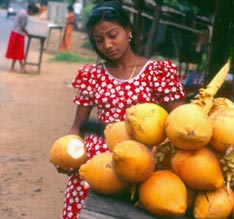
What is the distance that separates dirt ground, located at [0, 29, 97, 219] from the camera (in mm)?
4836

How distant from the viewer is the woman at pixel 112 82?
2.46m

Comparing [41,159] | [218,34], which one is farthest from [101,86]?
[218,34]

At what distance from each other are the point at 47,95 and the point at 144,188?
30.5 ft

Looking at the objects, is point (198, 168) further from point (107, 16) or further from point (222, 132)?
point (107, 16)

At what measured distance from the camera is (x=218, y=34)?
6609 mm

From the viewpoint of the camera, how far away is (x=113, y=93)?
2.53 meters

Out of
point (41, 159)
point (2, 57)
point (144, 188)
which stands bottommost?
point (2, 57)

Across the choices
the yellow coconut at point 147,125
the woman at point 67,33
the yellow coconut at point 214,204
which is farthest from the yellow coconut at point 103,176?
the woman at point 67,33

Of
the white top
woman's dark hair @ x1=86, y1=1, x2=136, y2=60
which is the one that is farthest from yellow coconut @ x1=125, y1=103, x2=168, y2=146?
the white top

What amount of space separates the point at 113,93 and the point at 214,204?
42.7 inches

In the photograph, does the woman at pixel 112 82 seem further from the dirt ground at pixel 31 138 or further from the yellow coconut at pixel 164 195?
the dirt ground at pixel 31 138

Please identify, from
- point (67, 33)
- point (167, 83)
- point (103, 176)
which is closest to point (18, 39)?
point (67, 33)

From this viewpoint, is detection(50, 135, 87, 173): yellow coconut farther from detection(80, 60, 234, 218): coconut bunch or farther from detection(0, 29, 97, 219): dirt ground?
detection(0, 29, 97, 219): dirt ground

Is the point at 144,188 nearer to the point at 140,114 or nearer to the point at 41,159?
the point at 140,114
